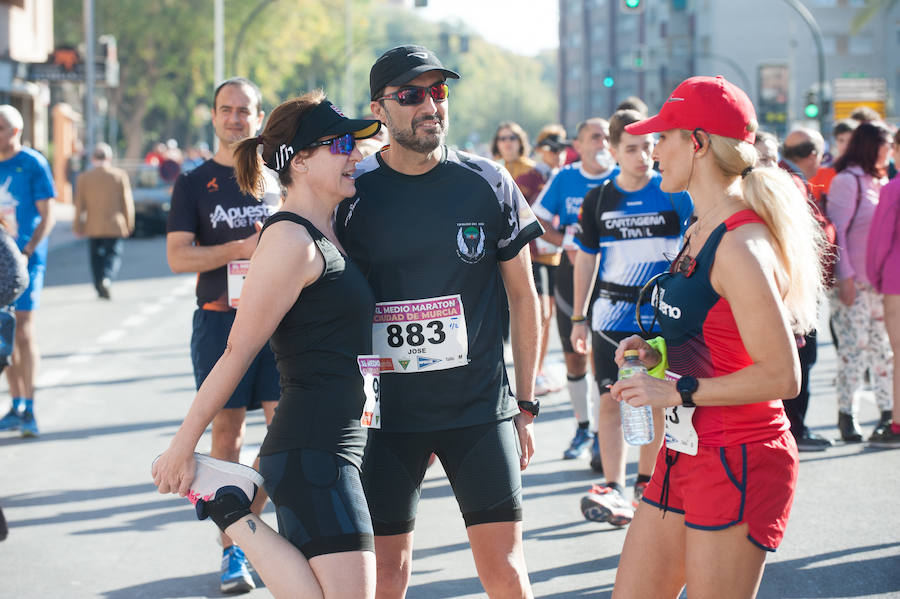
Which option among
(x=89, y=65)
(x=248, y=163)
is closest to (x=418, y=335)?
(x=248, y=163)

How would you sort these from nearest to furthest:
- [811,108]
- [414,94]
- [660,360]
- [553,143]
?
[660,360]
[414,94]
[553,143]
[811,108]

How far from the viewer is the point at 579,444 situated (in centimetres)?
816

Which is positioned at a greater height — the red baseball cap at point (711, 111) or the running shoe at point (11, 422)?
the red baseball cap at point (711, 111)

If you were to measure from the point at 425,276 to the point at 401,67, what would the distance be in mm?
659

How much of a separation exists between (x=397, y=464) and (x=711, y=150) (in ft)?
4.55

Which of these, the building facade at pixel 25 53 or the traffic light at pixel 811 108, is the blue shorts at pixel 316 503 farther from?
the building facade at pixel 25 53

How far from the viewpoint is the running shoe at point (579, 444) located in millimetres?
8086

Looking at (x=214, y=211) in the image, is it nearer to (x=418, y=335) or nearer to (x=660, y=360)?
(x=418, y=335)

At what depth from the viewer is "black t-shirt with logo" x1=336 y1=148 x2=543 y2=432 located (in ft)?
13.0

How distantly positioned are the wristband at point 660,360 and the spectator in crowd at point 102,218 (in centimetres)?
1431

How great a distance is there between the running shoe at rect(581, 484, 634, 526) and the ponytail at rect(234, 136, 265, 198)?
Answer: 3178 mm

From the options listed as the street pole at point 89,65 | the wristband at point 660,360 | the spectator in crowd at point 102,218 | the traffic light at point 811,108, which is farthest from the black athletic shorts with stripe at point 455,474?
the traffic light at point 811,108

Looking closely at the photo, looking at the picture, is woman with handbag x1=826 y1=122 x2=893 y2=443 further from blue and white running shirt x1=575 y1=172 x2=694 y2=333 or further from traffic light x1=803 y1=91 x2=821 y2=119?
traffic light x1=803 y1=91 x2=821 y2=119

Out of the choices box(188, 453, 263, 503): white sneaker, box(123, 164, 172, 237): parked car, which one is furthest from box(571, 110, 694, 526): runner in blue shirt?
box(123, 164, 172, 237): parked car
